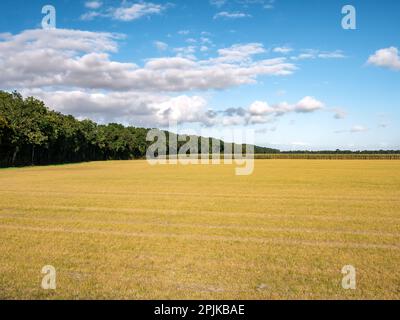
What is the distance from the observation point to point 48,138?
8775 centimetres

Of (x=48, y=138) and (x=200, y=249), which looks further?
(x=48, y=138)

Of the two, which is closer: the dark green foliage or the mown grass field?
the mown grass field

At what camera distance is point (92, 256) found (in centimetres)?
1179

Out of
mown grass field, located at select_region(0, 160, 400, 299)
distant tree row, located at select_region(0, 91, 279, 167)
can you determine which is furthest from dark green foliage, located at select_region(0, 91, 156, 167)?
mown grass field, located at select_region(0, 160, 400, 299)

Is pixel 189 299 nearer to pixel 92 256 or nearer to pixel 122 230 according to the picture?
pixel 92 256

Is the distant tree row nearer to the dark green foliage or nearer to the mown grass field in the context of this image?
the dark green foliage

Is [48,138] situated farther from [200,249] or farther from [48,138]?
[200,249]

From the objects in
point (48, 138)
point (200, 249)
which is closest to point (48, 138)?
point (48, 138)

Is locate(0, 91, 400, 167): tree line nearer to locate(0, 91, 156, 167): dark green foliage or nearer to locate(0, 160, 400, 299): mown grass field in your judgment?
locate(0, 91, 156, 167): dark green foliage

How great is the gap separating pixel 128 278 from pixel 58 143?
102 m

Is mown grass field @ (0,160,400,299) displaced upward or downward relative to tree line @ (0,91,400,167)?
downward

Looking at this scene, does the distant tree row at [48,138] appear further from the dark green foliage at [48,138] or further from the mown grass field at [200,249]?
the mown grass field at [200,249]

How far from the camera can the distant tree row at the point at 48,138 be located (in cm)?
7781

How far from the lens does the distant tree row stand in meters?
77.8
